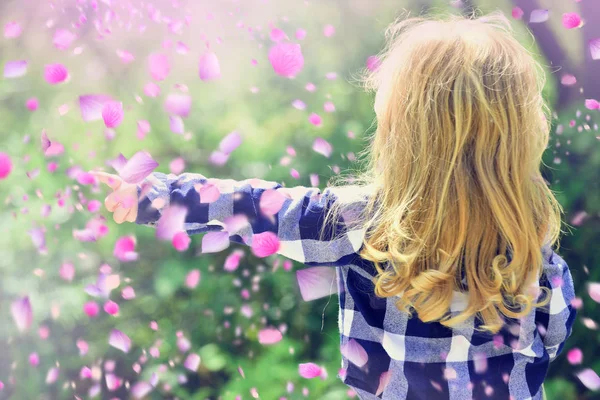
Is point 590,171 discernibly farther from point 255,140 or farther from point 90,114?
point 90,114

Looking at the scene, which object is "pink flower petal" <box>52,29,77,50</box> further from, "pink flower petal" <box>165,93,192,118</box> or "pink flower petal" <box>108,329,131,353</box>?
"pink flower petal" <box>108,329,131,353</box>

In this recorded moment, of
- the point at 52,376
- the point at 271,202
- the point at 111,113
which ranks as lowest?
the point at 52,376

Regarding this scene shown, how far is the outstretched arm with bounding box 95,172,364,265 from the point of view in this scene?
918mm

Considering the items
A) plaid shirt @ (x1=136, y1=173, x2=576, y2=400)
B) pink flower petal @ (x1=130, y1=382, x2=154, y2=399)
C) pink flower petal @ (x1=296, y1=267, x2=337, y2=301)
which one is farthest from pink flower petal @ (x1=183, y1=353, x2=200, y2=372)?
plaid shirt @ (x1=136, y1=173, x2=576, y2=400)

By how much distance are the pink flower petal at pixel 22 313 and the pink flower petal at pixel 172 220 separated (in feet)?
2.88

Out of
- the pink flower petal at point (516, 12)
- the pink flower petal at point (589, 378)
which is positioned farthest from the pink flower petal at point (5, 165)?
the pink flower petal at point (589, 378)

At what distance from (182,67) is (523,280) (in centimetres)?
110

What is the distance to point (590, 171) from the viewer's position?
1562mm

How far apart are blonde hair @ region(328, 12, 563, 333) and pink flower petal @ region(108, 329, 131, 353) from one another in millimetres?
932

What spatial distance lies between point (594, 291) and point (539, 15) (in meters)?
0.78

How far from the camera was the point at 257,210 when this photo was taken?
925 mm

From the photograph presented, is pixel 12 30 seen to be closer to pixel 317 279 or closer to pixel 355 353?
pixel 317 279

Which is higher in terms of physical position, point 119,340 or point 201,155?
point 201,155

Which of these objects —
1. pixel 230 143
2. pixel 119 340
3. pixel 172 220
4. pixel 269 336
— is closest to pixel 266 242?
pixel 172 220
